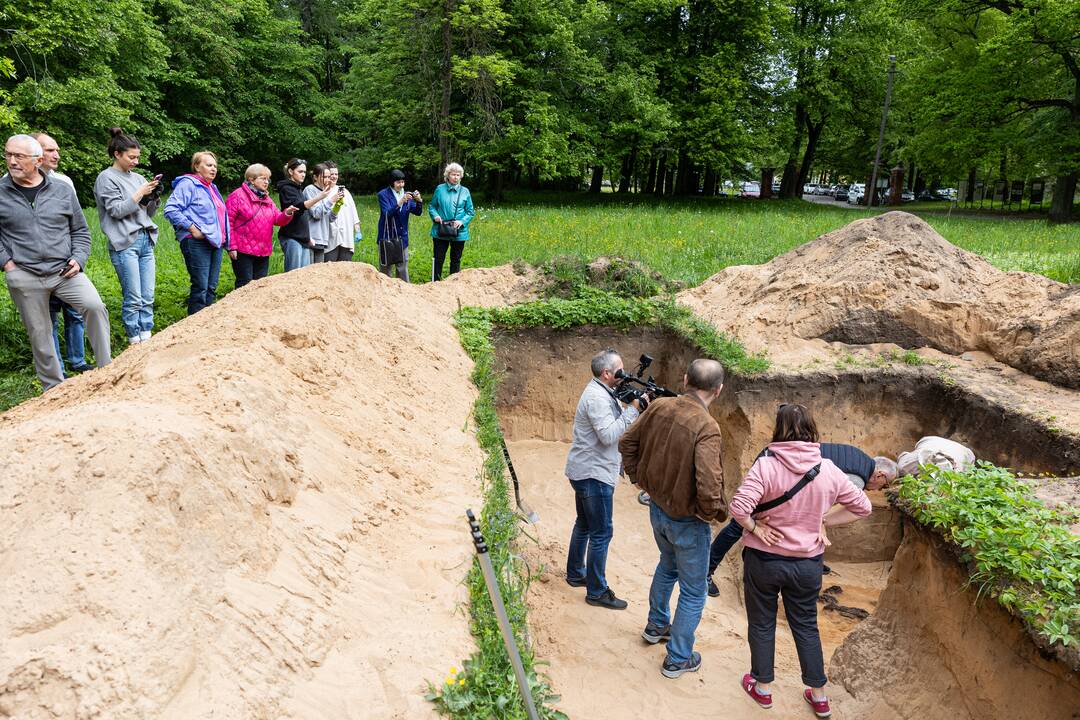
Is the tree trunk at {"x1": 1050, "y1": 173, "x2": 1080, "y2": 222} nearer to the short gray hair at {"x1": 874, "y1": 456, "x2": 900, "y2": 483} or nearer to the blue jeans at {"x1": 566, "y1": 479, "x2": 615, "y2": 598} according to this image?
the short gray hair at {"x1": 874, "y1": 456, "x2": 900, "y2": 483}

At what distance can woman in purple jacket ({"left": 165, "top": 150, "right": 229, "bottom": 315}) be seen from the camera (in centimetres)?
728

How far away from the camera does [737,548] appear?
8.12 metres

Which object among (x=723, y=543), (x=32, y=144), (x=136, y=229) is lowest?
(x=723, y=543)

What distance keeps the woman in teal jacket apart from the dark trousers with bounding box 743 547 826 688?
768 cm

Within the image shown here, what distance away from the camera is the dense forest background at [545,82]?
66.9 ft

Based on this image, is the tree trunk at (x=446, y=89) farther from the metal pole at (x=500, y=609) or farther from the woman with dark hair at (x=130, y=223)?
the metal pole at (x=500, y=609)

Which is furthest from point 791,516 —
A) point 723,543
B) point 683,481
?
point 723,543

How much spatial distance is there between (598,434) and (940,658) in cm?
289

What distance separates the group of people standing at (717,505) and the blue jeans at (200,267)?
5117mm

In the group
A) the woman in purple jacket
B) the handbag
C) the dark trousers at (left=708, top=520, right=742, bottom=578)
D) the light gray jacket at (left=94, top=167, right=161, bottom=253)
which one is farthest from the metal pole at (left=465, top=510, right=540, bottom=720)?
the handbag

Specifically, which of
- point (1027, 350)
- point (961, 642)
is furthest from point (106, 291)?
point (1027, 350)

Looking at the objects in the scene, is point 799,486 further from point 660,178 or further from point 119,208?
point 660,178

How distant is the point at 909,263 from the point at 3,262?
36.0 ft

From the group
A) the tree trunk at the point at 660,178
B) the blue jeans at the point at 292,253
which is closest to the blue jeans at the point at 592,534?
the blue jeans at the point at 292,253
